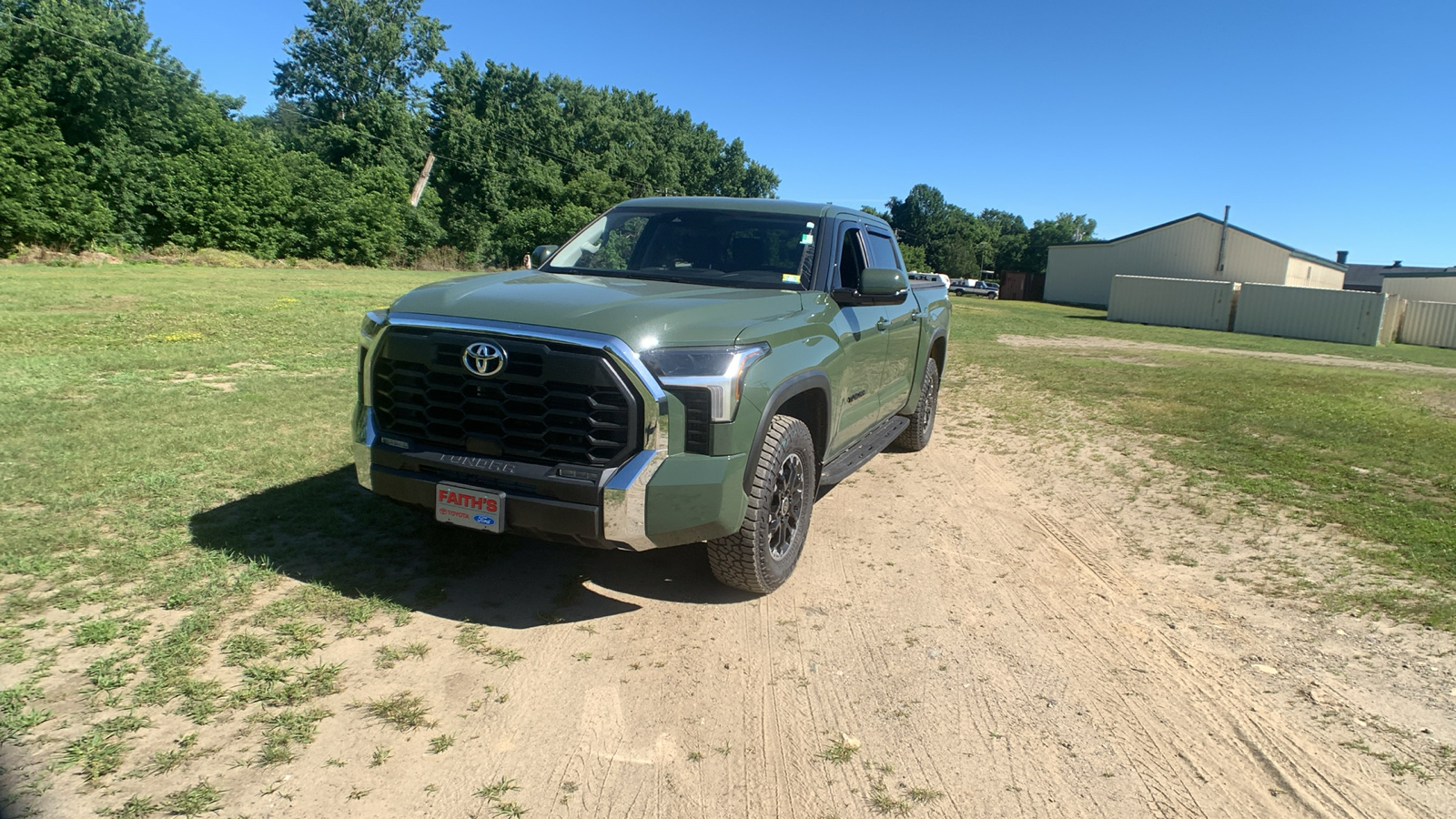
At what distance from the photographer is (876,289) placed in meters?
4.54

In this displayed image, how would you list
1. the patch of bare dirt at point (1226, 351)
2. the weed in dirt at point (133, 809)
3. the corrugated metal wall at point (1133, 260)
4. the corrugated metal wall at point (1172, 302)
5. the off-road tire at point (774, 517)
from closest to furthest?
the weed in dirt at point (133, 809)
the off-road tire at point (774, 517)
the patch of bare dirt at point (1226, 351)
the corrugated metal wall at point (1172, 302)
the corrugated metal wall at point (1133, 260)

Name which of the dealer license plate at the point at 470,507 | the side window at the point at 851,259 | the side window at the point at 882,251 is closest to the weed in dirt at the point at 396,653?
the dealer license plate at the point at 470,507

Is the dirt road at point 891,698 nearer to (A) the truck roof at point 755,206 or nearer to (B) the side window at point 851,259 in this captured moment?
(B) the side window at point 851,259

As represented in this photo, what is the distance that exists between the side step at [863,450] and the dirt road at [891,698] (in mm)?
496

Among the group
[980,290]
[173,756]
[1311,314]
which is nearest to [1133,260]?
[980,290]

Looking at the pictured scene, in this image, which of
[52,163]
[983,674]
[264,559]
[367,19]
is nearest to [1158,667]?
[983,674]

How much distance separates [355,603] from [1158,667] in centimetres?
357

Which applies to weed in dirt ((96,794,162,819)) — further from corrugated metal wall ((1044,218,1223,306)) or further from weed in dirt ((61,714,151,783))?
corrugated metal wall ((1044,218,1223,306))

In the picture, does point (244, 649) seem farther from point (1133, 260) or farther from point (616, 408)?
point (1133, 260)

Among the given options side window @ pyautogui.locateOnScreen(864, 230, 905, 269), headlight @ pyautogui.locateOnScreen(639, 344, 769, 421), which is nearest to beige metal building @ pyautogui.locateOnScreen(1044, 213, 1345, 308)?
side window @ pyautogui.locateOnScreen(864, 230, 905, 269)

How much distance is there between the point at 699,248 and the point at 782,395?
159cm

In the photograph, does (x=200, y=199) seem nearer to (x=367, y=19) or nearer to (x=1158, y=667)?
(x=367, y=19)

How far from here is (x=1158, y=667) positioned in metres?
3.61

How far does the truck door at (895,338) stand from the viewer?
18.6 ft
